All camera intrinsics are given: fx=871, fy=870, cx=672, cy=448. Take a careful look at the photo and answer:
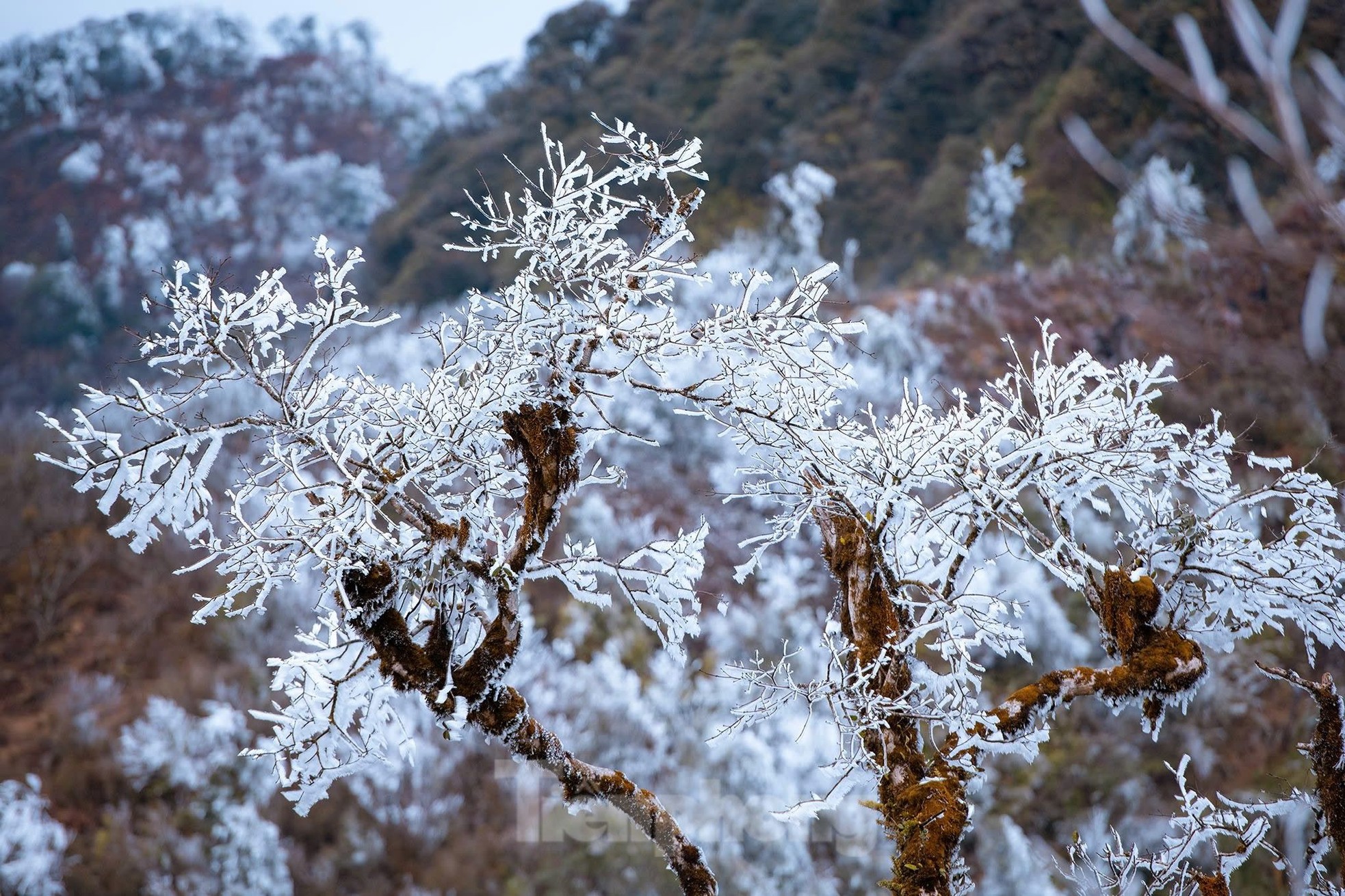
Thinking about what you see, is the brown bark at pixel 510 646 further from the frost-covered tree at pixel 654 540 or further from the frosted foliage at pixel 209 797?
the frosted foliage at pixel 209 797

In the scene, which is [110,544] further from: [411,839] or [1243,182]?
[1243,182]

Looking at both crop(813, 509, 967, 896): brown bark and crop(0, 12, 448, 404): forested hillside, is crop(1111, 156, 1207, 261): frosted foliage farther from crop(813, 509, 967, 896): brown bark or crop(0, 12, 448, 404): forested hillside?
crop(0, 12, 448, 404): forested hillside

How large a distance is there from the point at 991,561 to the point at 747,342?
79 cm

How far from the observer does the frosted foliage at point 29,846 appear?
634 cm

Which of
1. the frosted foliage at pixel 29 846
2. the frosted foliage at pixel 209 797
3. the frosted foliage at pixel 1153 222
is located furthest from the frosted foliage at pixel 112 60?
the frosted foliage at pixel 1153 222

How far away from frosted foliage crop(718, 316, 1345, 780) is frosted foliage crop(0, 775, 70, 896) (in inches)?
271

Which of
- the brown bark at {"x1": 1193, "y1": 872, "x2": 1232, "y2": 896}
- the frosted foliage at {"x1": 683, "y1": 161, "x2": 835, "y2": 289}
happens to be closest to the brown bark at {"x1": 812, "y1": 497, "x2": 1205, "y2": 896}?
the brown bark at {"x1": 1193, "y1": 872, "x2": 1232, "y2": 896}

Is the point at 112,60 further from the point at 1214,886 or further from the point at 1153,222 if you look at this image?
the point at 1214,886

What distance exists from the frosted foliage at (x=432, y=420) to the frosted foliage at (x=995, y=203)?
53.1 feet

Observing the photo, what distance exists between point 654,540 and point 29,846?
7.09 meters

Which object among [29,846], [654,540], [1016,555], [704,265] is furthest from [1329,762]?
[704,265]

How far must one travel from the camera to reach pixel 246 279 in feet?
79.9

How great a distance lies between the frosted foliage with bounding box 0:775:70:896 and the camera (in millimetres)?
6336

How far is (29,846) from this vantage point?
6.52 m
